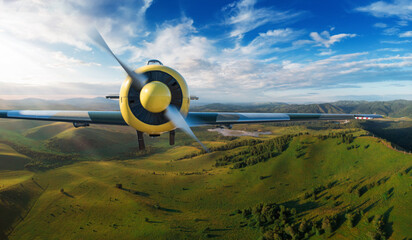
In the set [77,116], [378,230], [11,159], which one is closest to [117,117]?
[77,116]

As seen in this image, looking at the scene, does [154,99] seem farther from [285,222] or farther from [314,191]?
[314,191]

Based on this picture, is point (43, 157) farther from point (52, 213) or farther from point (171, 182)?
point (171, 182)

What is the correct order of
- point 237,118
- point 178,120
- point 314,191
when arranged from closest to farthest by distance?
1. point 178,120
2. point 237,118
3. point 314,191

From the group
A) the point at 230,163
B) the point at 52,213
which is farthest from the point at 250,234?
the point at 52,213

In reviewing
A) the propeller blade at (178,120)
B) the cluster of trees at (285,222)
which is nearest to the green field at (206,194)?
the cluster of trees at (285,222)

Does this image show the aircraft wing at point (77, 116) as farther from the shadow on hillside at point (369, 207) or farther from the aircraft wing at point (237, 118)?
the shadow on hillside at point (369, 207)

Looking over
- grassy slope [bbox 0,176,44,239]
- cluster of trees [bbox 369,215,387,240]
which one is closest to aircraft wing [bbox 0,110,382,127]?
cluster of trees [bbox 369,215,387,240]
